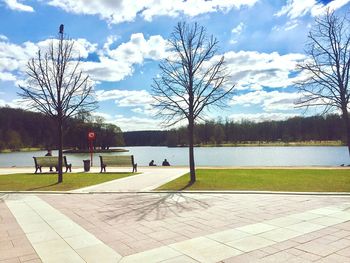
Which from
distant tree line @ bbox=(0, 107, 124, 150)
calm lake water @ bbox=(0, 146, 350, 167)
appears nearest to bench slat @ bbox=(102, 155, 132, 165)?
calm lake water @ bbox=(0, 146, 350, 167)

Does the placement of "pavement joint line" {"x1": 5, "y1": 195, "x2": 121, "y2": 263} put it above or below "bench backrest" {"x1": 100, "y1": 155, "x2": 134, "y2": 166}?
below

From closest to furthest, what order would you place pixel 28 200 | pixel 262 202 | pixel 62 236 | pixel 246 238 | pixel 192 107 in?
pixel 246 238 → pixel 62 236 → pixel 262 202 → pixel 28 200 → pixel 192 107

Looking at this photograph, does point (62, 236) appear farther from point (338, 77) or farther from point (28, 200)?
point (338, 77)

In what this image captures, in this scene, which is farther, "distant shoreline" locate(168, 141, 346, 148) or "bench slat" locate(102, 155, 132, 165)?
"distant shoreline" locate(168, 141, 346, 148)

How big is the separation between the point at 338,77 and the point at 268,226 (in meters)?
8.72

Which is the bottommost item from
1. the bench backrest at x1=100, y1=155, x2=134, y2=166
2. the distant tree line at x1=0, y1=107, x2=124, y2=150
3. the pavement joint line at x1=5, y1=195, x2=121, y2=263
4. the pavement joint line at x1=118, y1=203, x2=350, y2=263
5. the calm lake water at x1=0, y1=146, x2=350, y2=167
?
the calm lake water at x1=0, y1=146, x2=350, y2=167

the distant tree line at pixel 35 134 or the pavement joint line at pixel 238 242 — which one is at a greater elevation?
the distant tree line at pixel 35 134

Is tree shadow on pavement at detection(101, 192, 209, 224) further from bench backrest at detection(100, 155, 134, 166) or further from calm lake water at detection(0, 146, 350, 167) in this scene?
calm lake water at detection(0, 146, 350, 167)

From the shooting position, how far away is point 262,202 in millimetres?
9250

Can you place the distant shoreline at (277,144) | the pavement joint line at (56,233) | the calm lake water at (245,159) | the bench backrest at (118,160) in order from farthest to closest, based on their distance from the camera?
the distant shoreline at (277,144) < the calm lake water at (245,159) < the bench backrest at (118,160) < the pavement joint line at (56,233)

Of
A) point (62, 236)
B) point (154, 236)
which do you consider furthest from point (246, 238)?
point (62, 236)

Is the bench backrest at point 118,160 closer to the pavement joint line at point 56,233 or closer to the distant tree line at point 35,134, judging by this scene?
the pavement joint line at point 56,233

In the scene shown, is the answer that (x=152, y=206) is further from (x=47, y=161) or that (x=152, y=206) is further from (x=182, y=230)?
(x=47, y=161)

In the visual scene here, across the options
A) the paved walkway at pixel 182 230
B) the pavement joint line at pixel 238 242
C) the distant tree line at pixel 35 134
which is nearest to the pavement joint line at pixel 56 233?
the paved walkway at pixel 182 230
